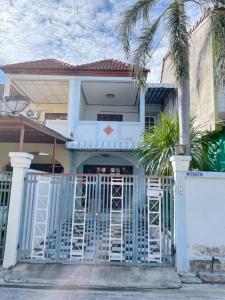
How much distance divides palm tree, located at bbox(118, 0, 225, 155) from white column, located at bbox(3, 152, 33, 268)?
20.3ft

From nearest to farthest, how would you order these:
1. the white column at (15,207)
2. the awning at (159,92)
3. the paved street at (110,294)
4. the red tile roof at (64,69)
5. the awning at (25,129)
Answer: the paved street at (110,294)
the white column at (15,207)
the awning at (25,129)
the red tile roof at (64,69)
the awning at (159,92)

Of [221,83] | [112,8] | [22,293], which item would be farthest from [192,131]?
[22,293]

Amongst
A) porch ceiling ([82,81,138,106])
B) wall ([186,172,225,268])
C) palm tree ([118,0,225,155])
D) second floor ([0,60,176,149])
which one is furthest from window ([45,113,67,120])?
wall ([186,172,225,268])

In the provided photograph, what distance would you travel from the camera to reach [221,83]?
1138cm

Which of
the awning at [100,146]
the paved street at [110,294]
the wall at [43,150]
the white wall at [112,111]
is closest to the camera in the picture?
the paved street at [110,294]

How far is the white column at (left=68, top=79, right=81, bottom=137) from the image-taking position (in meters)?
17.1

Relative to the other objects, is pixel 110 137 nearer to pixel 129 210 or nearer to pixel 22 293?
pixel 129 210

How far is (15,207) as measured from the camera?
28.2ft

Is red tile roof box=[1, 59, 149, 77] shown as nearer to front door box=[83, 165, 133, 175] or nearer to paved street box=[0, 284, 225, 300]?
front door box=[83, 165, 133, 175]

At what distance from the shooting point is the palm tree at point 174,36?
35.3 feet

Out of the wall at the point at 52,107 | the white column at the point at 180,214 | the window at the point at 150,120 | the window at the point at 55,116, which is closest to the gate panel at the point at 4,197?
the white column at the point at 180,214

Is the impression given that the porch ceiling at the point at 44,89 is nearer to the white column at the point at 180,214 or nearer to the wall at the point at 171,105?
the wall at the point at 171,105

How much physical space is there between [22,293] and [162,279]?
12.1ft

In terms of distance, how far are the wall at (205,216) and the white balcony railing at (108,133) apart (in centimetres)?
833
